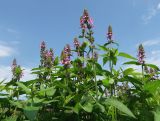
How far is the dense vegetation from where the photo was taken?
181 inches

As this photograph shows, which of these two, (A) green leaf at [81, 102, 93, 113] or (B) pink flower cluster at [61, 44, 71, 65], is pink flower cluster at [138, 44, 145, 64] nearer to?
(B) pink flower cluster at [61, 44, 71, 65]

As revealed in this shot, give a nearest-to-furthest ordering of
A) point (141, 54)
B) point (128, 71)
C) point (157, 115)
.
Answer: point (157, 115) → point (128, 71) → point (141, 54)

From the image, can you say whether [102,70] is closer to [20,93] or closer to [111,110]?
[111,110]

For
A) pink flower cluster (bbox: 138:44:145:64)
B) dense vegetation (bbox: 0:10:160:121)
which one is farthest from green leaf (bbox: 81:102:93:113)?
pink flower cluster (bbox: 138:44:145:64)

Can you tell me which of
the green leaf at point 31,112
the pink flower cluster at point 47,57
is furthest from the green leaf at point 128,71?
the green leaf at point 31,112

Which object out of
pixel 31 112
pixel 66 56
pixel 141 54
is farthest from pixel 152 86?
pixel 31 112

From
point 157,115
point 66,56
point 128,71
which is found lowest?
point 157,115

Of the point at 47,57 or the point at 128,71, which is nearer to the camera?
the point at 128,71

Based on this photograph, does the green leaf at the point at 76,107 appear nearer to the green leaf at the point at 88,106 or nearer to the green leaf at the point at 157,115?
the green leaf at the point at 88,106

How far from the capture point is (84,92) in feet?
16.2

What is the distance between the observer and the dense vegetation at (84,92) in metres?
4.60

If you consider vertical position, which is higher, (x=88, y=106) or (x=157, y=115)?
(x=88, y=106)

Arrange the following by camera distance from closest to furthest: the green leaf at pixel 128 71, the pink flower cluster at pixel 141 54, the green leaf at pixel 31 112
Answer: the green leaf at pixel 31 112 < the green leaf at pixel 128 71 < the pink flower cluster at pixel 141 54

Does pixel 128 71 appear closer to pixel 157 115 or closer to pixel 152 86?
pixel 152 86
